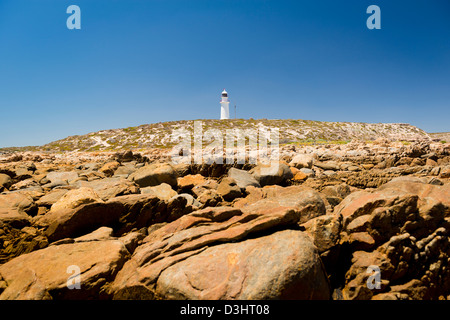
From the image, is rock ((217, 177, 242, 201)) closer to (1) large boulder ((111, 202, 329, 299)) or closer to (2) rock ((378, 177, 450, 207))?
(1) large boulder ((111, 202, 329, 299))

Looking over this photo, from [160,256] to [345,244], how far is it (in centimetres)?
407

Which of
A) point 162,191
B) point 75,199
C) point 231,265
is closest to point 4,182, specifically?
point 75,199

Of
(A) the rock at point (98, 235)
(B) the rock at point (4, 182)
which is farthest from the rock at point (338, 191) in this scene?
(B) the rock at point (4, 182)

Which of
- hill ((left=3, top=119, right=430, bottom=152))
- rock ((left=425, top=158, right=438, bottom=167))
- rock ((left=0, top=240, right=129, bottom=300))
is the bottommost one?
rock ((left=0, top=240, right=129, bottom=300))

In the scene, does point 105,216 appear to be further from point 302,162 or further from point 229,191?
point 302,162

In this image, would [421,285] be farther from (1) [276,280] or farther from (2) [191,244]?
(2) [191,244]

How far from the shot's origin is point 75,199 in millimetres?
6141

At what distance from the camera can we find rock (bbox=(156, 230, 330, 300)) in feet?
11.1

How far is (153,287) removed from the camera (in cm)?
369

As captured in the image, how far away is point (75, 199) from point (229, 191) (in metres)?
5.29

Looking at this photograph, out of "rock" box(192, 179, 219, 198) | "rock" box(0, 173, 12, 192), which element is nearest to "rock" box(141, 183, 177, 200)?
"rock" box(192, 179, 219, 198)

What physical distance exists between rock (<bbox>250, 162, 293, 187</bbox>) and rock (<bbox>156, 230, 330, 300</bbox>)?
7.94 meters
